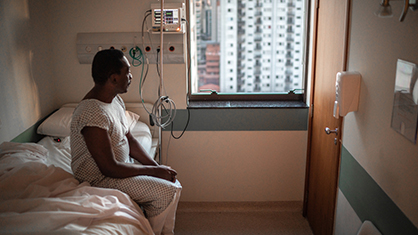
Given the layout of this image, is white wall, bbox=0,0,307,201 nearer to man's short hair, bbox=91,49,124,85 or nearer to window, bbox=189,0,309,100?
window, bbox=189,0,309,100

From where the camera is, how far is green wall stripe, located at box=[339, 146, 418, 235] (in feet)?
5.02

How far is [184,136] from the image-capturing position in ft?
10.4

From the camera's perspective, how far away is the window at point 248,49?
323 centimetres

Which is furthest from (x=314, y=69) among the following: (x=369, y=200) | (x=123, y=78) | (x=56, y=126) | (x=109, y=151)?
(x=56, y=126)

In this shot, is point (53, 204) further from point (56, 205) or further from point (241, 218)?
point (241, 218)

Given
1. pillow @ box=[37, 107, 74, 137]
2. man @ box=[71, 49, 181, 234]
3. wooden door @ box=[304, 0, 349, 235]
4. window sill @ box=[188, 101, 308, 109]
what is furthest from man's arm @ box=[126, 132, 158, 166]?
wooden door @ box=[304, 0, 349, 235]

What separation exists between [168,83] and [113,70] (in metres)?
1.12

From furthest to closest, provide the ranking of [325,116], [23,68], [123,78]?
[23,68]
[325,116]
[123,78]

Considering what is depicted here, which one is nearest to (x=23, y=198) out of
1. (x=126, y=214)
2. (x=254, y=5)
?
(x=126, y=214)

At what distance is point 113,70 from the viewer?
199 centimetres

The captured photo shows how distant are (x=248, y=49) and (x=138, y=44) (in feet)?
3.27

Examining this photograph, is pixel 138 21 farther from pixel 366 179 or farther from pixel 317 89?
pixel 366 179

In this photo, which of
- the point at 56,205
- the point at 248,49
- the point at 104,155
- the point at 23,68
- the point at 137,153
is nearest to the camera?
the point at 56,205

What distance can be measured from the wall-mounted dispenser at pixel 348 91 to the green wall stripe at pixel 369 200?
0.30m
